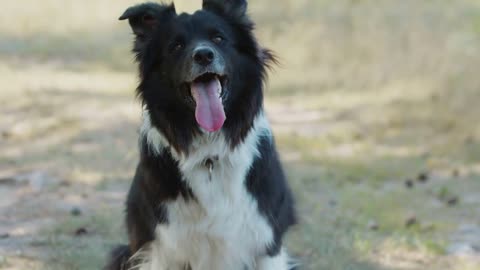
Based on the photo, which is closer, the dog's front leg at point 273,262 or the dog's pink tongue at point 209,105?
the dog's pink tongue at point 209,105

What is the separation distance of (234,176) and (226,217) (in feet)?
0.83

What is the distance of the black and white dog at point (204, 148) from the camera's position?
15.7 feet

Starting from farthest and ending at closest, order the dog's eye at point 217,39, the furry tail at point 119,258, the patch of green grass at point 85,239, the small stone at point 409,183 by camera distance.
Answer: the small stone at point 409,183 < the patch of green grass at point 85,239 < the furry tail at point 119,258 < the dog's eye at point 217,39

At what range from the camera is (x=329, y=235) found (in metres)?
7.15

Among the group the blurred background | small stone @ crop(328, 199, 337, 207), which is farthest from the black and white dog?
small stone @ crop(328, 199, 337, 207)

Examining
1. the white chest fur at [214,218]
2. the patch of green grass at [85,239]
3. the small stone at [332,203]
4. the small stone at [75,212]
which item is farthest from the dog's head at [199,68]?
the small stone at [332,203]

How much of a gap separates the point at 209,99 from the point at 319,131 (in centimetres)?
764

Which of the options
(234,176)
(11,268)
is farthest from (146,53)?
(11,268)

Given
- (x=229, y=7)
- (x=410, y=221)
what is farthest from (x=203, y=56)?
(x=410, y=221)

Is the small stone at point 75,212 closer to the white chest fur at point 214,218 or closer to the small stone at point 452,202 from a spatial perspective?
the white chest fur at point 214,218

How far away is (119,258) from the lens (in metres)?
5.50

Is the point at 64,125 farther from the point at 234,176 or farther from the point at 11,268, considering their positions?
the point at 234,176

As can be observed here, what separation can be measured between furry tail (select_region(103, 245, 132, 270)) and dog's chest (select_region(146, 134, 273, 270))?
0.61 meters

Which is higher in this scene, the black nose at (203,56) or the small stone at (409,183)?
the black nose at (203,56)
